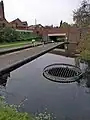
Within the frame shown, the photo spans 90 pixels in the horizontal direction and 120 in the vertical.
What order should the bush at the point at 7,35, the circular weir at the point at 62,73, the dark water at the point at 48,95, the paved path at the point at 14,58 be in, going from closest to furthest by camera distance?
the dark water at the point at 48,95, the paved path at the point at 14,58, the circular weir at the point at 62,73, the bush at the point at 7,35

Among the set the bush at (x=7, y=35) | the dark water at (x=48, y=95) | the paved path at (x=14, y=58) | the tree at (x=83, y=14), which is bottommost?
the dark water at (x=48, y=95)

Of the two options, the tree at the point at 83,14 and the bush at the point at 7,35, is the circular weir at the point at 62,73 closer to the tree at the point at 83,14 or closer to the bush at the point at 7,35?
the tree at the point at 83,14

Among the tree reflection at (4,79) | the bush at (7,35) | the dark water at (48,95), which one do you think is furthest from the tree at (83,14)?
the bush at (7,35)

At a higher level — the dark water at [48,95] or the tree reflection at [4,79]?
the tree reflection at [4,79]

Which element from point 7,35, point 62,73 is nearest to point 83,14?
point 62,73

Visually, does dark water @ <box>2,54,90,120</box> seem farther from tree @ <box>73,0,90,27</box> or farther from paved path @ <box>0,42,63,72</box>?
tree @ <box>73,0,90,27</box>

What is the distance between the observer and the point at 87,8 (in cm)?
2345

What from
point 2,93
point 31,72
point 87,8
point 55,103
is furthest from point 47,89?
point 87,8

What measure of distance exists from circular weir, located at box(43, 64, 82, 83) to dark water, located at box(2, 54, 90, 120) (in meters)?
0.63

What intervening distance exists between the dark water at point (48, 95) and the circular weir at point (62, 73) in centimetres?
63

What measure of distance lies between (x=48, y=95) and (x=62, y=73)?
6.09 m

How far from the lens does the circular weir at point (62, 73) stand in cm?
1662

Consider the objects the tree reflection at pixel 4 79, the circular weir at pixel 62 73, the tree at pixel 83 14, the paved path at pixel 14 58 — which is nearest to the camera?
the tree reflection at pixel 4 79

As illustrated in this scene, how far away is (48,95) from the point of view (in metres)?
12.9
